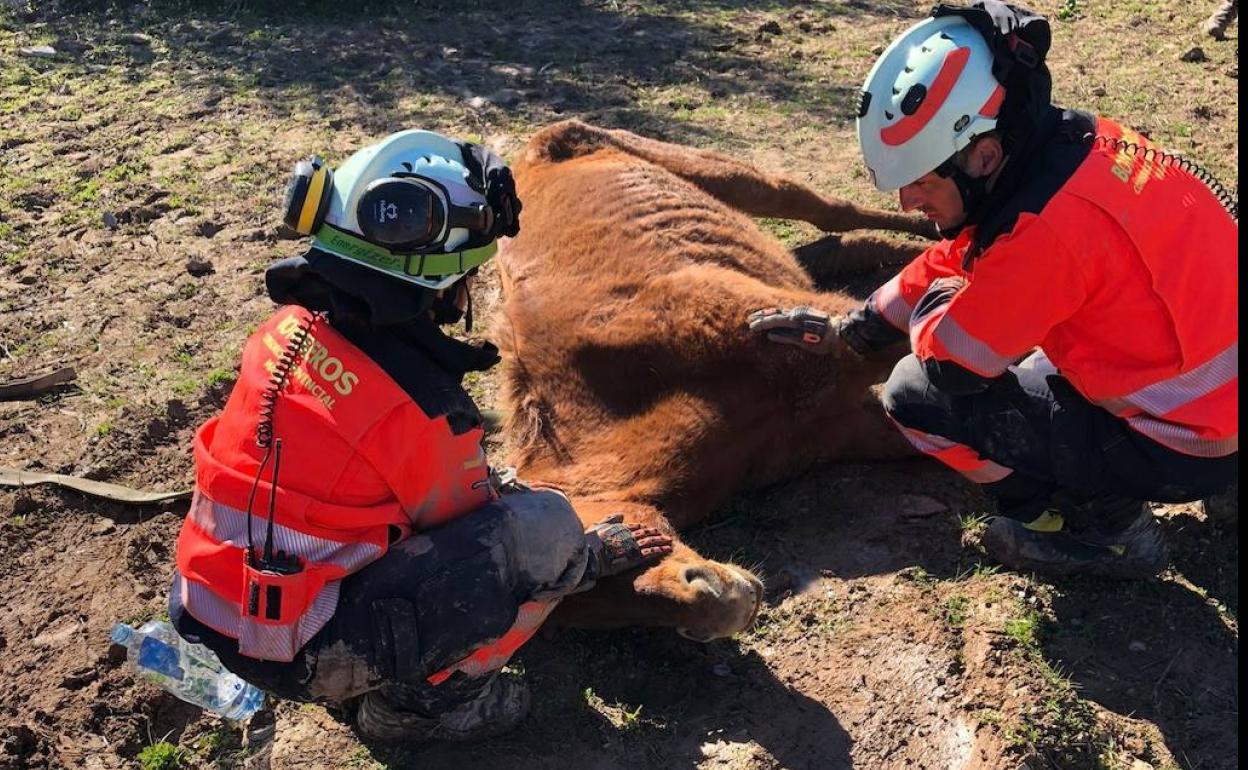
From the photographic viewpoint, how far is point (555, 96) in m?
8.45

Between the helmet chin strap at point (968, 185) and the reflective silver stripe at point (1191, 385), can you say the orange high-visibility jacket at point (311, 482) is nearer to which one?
the helmet chin strap at point (968, 185)

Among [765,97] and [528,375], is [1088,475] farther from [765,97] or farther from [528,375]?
[765,97]

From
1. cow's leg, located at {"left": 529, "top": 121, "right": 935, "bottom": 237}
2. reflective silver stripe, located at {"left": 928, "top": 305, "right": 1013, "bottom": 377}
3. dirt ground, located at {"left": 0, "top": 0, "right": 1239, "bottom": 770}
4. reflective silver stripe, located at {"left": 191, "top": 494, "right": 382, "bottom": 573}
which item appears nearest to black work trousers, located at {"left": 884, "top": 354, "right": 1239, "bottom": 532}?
dirt ground, located at {"left": 0, "top": 0, "right": 1239, "bottom": 770}

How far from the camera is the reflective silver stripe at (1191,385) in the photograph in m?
3.27

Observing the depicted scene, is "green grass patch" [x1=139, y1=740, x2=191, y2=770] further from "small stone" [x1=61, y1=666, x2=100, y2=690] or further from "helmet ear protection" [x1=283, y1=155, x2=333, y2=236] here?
"helmet ear protection" [x1=283, y1=155, x2=333, y2=236]

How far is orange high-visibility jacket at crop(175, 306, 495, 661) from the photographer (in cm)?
303

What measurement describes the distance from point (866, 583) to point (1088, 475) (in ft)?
2.85

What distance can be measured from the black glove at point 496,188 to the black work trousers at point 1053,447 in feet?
5.01

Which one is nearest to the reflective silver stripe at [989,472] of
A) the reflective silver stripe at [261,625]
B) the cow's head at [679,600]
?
the cow's head at [679,600]

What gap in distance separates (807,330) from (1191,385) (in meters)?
1.44

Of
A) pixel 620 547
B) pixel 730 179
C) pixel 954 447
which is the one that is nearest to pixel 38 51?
pixel 730 179

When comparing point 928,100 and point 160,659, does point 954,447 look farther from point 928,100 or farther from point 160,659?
point 160,659

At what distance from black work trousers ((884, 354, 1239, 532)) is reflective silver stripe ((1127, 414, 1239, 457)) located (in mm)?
28

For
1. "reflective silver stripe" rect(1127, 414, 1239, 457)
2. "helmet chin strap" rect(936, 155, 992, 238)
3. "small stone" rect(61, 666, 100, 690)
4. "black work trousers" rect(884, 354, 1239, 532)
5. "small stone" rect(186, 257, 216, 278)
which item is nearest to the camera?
"helmet chin strap" rect(936, 155, 992, 238)
